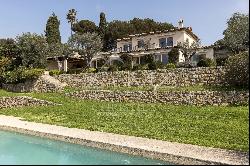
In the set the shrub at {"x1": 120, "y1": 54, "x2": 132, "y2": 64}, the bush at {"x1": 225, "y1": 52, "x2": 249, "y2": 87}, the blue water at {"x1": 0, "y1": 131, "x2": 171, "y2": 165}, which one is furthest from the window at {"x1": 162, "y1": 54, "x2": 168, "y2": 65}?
the blue water at {"x1": 0, "y1": 131, "x2": 171, "y2": 165}

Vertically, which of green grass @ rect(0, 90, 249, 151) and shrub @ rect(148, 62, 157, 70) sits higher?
shrub @ rect(148, 62, 157, 70)

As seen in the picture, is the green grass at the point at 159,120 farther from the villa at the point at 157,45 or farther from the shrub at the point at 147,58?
the villa at the point at 157,45

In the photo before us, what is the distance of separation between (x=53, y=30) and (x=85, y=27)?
11852 mm

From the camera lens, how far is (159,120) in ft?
74.5

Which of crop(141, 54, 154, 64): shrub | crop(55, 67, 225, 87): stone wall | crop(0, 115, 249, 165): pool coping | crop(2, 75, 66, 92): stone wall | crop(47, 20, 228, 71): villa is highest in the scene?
crop(47, 20, 228, 71): villa

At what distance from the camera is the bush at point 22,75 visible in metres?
41.5

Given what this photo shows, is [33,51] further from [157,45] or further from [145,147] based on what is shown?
[145,147]

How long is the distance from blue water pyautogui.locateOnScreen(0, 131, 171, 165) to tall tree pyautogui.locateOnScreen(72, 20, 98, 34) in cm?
5754

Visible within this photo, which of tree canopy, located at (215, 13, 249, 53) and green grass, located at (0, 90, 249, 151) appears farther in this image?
tree canopy, located at (215, 13, 249, 53)

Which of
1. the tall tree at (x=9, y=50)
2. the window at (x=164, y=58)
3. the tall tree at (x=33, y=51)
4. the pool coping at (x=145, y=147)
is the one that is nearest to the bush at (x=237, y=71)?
the pool coping at (x=145, y=147)

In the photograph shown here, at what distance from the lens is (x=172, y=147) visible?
15.9m

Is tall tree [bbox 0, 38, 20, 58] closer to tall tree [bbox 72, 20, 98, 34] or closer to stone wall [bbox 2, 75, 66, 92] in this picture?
stone wall [bbox 2, 75, 66, 92]

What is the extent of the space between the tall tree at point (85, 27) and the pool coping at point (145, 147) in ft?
184

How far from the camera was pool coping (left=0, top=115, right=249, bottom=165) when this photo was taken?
1405 centimetres
